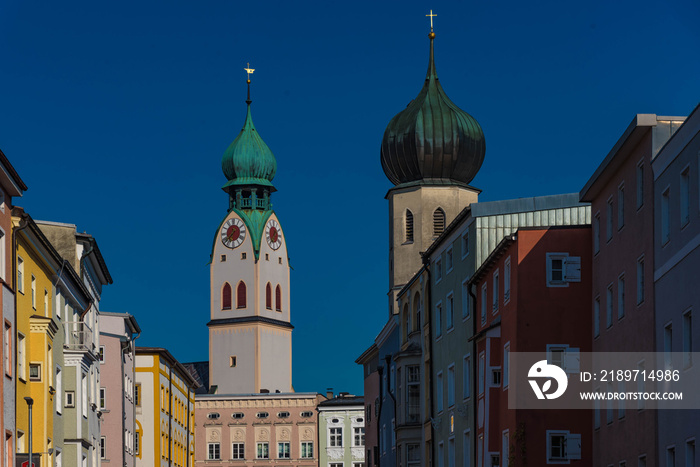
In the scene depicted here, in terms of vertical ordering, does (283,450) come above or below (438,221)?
below

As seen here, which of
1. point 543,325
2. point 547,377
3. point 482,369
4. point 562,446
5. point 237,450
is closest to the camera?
point 562,446

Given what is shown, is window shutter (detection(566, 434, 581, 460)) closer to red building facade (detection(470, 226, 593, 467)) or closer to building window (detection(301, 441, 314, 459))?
red building facade (detection(470, 226, 593, 467))

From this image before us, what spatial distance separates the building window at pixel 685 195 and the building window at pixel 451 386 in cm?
2397

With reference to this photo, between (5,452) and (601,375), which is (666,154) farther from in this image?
(5,452)

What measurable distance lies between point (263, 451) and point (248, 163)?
1813 inches

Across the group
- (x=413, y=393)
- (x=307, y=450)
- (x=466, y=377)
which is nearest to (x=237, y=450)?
(x=307, y=450)

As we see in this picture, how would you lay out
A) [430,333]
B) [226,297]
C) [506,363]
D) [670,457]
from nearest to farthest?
[670,457]
[506,363]
[430,333]
[226,297]

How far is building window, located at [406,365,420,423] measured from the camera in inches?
2498

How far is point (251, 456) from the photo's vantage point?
440ft

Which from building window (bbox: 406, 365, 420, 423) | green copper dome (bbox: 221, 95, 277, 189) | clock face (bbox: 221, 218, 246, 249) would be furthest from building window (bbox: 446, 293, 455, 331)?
green copper dome (bbox: 221, 95, 277, 189)

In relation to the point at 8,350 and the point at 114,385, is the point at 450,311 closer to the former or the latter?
the point at 8,350

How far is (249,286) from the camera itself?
168750 mm

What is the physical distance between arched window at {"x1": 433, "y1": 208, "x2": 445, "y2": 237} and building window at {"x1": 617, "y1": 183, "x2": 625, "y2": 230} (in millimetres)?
52711

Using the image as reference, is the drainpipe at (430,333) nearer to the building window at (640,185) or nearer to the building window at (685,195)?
the building window at (640,185)
